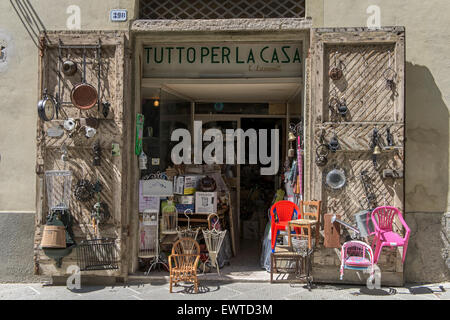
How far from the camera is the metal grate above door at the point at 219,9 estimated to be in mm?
6266

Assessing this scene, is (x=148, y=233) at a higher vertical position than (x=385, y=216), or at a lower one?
lower

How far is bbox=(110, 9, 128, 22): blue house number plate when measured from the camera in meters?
6.05

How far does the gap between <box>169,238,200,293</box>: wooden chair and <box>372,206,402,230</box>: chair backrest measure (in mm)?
→ 2398

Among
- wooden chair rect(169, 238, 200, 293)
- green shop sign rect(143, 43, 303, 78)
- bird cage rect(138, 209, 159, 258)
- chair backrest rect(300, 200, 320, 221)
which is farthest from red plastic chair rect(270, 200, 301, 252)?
green shop sign rect(143, 43, 303, 78)

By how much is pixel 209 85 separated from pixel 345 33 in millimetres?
2241

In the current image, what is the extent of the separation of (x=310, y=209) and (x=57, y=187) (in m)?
3.48

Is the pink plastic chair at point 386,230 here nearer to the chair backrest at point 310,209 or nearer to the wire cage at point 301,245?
the chair backrest at point 310,209

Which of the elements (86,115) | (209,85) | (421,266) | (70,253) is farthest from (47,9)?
(421,266)

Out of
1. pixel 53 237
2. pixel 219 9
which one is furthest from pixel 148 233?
pixel 219 9

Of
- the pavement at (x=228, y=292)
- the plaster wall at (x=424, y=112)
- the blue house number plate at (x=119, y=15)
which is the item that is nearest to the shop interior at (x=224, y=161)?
the pavement at (x=228, y=292)

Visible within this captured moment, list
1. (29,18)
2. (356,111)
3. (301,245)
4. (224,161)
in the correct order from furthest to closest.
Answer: (224,161), (29,18), (356,111), (301,245)

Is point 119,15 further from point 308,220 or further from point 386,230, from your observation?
point 386,230

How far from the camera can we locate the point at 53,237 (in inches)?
219
